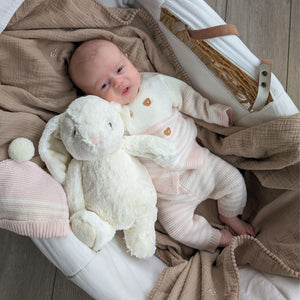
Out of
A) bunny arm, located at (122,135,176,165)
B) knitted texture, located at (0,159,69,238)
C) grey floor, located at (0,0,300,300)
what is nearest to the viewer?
knitted texture, located at (0,159,69,238)

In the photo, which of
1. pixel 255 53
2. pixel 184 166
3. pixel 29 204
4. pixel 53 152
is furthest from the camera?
pixel 255 53

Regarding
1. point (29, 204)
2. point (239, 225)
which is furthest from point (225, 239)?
point (29, 204)

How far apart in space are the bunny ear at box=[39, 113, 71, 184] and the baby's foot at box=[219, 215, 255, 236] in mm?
559

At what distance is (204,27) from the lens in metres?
0.93

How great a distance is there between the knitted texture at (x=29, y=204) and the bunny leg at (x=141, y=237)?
0.20 meters

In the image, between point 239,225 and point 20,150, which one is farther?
point 239,225

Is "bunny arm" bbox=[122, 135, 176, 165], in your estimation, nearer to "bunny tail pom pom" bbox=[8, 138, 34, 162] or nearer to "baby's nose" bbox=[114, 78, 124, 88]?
"baby's nose" bbox=[114, 78, 124, 88]

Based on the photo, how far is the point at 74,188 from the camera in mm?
923

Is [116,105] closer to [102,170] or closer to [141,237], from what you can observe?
[102,170]

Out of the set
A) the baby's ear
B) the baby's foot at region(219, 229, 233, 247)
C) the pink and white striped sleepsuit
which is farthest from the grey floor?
the baby's ear

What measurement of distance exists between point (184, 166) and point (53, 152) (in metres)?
0.38

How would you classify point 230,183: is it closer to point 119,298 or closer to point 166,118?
point 166,118

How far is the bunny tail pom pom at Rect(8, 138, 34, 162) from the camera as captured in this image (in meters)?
0.89

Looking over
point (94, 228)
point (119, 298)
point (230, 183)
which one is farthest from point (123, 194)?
point (230, 183)
